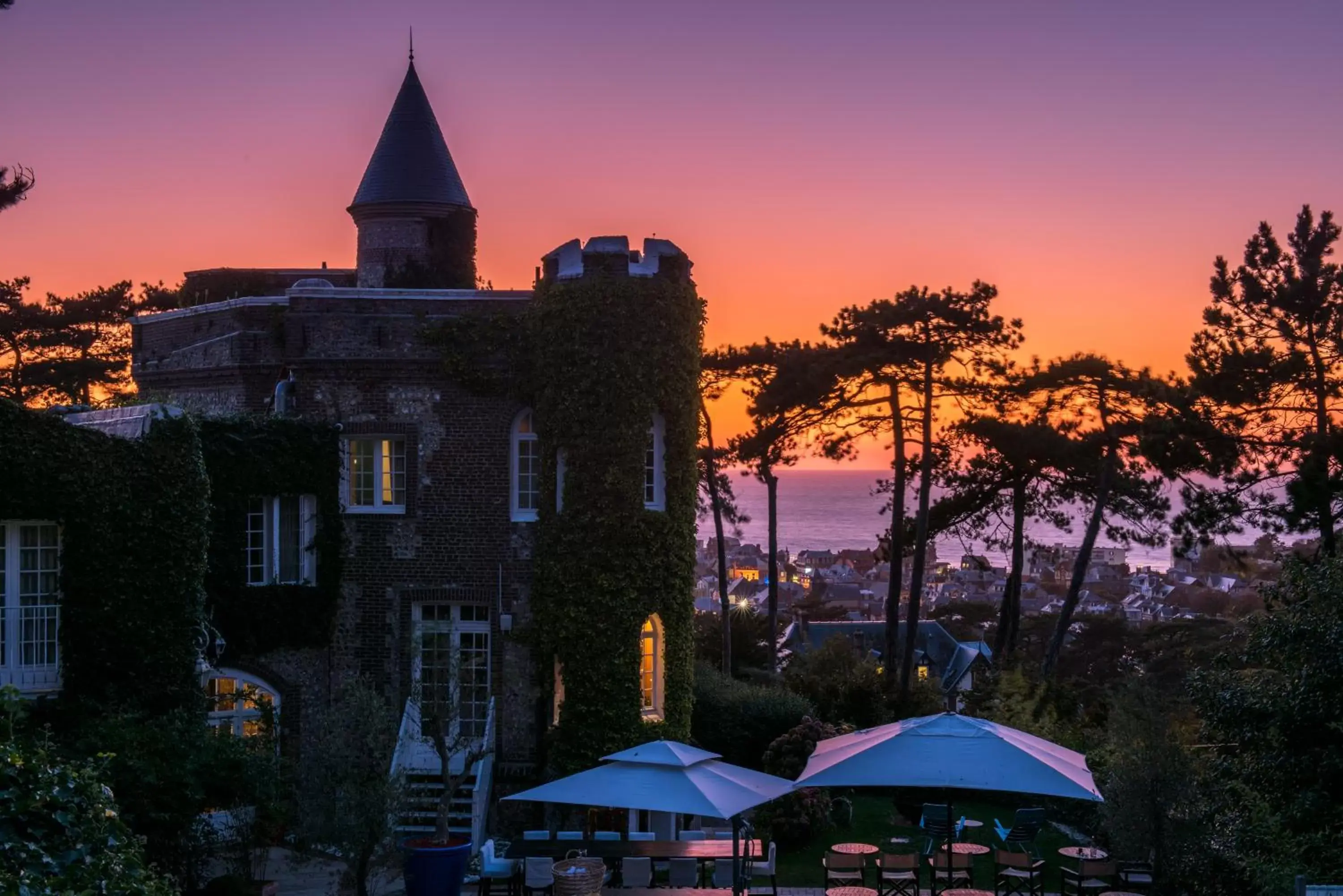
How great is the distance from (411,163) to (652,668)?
1106cm

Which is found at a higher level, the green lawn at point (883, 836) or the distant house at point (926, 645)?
the distant house at point (926, 645)

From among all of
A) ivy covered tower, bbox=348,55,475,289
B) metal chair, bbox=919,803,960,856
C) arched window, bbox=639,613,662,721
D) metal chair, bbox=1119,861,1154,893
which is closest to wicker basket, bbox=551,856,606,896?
metal chair, bbox=919,803,960,856

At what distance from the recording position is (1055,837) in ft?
78.7

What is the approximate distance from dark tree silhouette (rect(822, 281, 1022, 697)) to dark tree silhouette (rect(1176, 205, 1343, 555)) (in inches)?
264

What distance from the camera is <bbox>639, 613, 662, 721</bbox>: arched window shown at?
23.8 metres

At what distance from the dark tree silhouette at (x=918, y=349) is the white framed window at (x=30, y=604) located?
71.1ft

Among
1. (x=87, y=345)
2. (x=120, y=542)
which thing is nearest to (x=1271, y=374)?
(x=120, y=542)

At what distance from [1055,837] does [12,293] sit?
32697 mm

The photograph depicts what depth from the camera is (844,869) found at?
1798 centimetres

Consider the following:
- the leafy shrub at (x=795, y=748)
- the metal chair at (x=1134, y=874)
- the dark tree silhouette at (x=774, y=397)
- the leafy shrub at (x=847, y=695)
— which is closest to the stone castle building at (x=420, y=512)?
the leafy shrub at (x=795, y=748)

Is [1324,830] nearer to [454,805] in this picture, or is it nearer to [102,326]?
[454,805]

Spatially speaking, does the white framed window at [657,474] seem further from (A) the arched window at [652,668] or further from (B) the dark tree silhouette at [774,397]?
(B) the dark tree silhouette at [774,397]

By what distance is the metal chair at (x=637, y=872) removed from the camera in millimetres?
18266

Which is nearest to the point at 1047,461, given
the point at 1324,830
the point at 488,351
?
the point at 488,351
